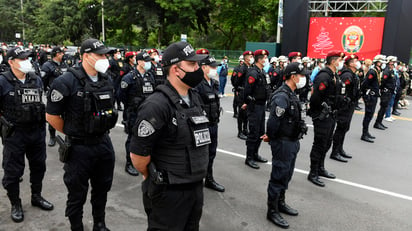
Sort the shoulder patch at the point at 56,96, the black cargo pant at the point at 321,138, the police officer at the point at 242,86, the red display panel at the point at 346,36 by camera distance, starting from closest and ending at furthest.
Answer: the shoulder patch at the point at 56,96
the black cargo pant at the point at 321,138
the police officer at the point at 242,86
the red display panel at the point at 346,36

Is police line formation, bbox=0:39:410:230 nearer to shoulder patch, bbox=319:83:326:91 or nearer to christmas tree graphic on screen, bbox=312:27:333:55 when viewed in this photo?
shoulder patch, bbox=319:83:326:91

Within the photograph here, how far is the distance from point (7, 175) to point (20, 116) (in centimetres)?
75

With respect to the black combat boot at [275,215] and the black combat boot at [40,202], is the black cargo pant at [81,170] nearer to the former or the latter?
the black combat boot at [40,202]

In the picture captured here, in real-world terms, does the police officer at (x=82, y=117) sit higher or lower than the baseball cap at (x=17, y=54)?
lower

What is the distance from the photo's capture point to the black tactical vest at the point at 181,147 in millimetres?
2355

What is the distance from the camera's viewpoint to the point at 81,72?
3.28 m

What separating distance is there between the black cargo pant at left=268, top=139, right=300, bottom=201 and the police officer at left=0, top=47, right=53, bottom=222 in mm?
2977

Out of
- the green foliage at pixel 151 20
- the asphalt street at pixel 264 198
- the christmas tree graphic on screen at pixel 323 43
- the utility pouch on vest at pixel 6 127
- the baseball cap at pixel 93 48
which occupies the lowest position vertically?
the asphalt street at pixel 264 198

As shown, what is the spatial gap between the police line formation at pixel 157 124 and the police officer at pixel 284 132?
0.04ft

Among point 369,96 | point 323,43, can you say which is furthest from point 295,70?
point 323,43

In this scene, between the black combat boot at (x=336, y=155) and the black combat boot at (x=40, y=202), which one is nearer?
the black combat boot at (x=40, y=202)

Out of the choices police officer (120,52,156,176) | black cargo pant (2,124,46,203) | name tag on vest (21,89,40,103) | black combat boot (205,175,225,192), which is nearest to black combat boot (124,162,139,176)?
police officer (120,52,156,176)

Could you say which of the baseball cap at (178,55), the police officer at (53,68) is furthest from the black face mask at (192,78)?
the police officer at (53,68)

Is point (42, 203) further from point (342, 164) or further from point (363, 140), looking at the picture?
point (363, 140)
